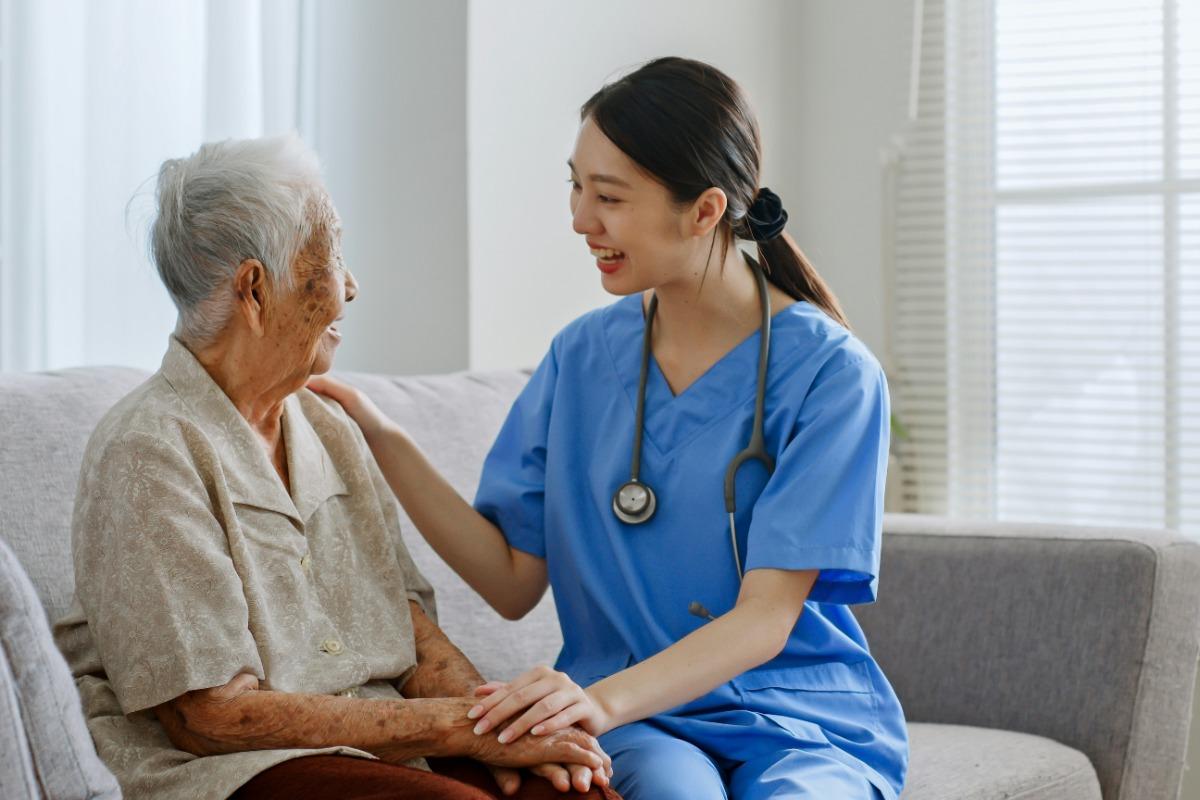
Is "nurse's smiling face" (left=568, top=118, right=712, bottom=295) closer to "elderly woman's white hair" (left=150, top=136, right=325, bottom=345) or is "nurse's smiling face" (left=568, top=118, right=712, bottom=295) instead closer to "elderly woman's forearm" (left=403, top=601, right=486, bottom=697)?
"elderly woman's white hair" (left=150, top=136, right=325, bottom=345)

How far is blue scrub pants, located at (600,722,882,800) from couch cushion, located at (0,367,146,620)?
2.03 ft

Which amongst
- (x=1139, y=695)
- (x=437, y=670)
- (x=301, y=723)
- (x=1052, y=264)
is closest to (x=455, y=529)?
(x=437, y=670)

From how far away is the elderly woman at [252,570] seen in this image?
1.24m

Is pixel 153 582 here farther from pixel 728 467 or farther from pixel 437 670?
pixel 728 467

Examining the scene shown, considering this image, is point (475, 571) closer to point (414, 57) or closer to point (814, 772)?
point (814, 772)

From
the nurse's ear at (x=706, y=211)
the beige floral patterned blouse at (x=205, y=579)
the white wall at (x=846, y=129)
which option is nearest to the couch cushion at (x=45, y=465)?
the beige floral patterned blouse at (x=205, y=579)

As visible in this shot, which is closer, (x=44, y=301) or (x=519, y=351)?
(x=44, y=301)

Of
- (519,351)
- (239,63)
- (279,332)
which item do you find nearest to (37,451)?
(279,332)

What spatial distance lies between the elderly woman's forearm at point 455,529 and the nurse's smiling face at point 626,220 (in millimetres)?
327

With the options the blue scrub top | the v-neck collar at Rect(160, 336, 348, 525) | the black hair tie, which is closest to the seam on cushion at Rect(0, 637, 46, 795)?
the v-neck collar at Rect(160, 336, 348, 525)

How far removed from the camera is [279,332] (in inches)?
55.3

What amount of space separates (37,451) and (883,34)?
2405 mm

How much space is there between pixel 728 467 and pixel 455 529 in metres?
0.36

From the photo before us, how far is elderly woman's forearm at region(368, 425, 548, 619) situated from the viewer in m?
1.68
